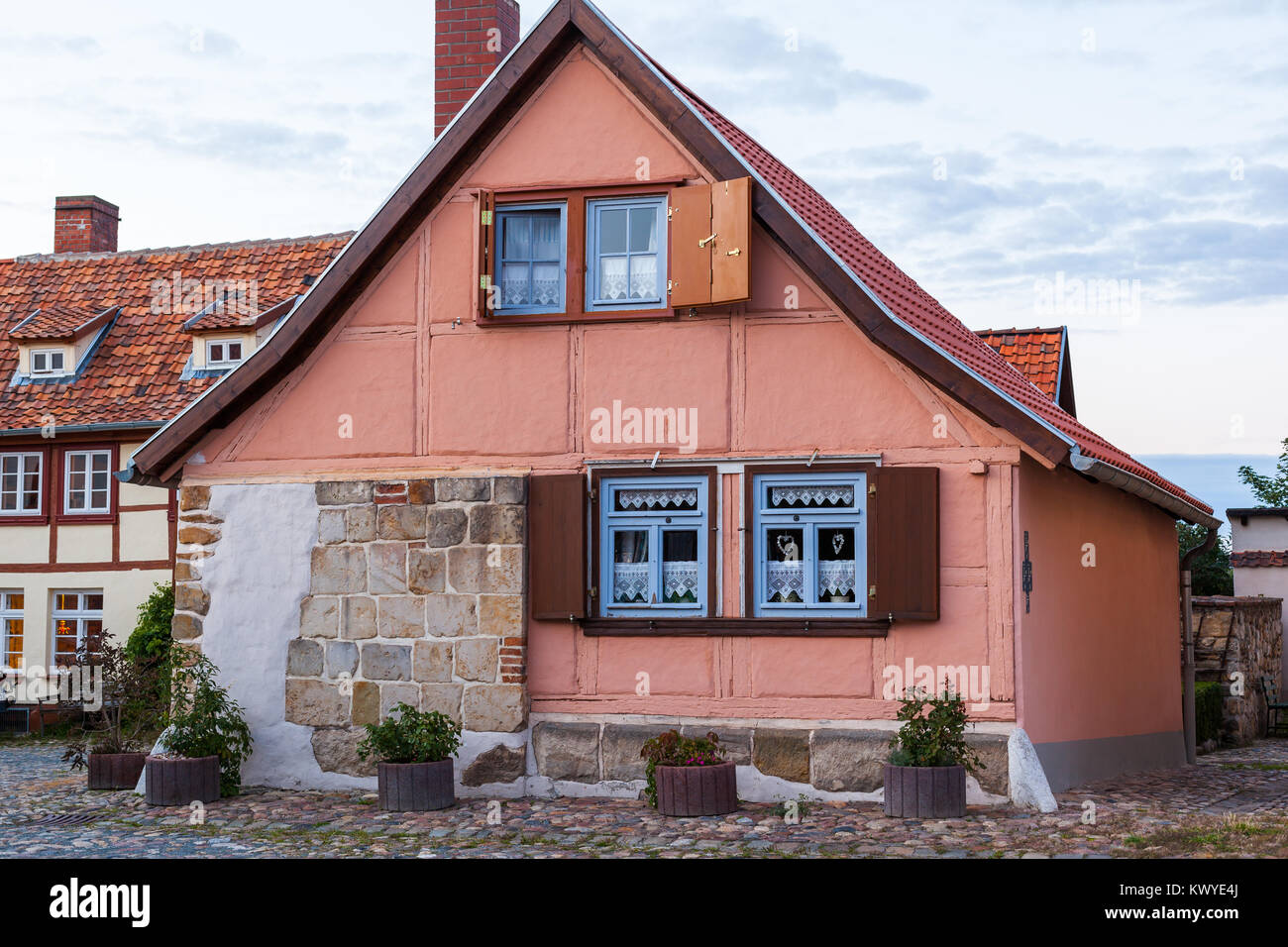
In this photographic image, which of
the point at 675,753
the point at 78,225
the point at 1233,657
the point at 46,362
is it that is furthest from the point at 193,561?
the point at 78,225

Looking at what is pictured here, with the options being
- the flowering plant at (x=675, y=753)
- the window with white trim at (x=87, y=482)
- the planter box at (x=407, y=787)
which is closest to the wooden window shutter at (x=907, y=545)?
the flowering plant at (x=675, y=753)

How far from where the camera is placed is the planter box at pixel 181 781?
437 inches

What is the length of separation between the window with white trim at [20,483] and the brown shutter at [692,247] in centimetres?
1289

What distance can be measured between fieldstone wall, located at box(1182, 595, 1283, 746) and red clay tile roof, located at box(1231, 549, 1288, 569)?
7.74 feet

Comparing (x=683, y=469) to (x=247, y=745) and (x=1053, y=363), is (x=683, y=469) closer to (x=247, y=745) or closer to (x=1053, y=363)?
(x=247, y=745)

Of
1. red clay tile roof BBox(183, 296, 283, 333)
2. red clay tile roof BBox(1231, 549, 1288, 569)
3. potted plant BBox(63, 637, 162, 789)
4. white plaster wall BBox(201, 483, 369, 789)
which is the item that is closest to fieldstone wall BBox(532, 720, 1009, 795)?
white plaster wall BBox(201, 483, 369, 789)

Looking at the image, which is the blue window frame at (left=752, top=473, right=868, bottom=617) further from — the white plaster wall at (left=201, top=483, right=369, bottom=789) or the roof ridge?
the roof ridge

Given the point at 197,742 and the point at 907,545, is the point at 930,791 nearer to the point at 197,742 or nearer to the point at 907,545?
the point at 907,545

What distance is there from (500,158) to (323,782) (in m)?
5.19

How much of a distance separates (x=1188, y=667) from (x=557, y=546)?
7879 millimetres

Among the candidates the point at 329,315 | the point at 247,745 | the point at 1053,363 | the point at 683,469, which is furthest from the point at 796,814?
the point at 1053,363

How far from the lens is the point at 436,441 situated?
1163cm

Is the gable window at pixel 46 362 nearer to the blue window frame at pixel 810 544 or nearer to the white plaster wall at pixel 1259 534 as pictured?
the blue window frame at pixel 810 544

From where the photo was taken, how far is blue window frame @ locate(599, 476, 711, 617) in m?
11.1
